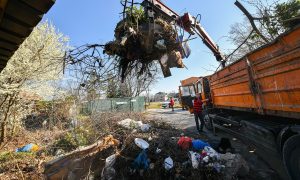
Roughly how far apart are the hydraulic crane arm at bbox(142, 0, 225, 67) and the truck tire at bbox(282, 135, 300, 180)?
2.75 meters

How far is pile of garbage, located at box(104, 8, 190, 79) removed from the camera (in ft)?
13.2

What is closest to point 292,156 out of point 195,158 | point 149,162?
point 195,158

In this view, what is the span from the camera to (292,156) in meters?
4.13

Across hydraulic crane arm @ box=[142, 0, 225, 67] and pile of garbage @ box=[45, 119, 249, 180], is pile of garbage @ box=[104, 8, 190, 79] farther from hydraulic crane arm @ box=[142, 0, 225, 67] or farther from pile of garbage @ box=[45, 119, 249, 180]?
pile of garbage @ box=[45, 119, 249, 180]

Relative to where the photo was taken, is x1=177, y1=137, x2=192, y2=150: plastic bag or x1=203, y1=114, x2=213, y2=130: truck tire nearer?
x1=177, y1=137, x2=192, y2=150: plastic bag

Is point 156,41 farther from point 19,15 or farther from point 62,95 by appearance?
point 62,95

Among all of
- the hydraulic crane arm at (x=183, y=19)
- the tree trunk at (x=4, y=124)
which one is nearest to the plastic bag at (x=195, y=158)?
the hydraulic crane arm at (x=183, y=19)

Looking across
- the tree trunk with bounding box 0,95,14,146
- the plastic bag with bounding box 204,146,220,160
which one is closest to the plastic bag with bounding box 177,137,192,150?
the plastic bag with bounding box 204,146,220,160

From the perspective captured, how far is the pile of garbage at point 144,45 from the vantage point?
4016 millimetres

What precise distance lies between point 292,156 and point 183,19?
3.33 m

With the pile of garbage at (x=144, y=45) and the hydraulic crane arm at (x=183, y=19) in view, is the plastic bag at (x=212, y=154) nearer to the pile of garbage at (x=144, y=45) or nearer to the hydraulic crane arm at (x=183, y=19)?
the pile of garbage at (x=144, y=45)

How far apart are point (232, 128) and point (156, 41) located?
4.95 metres

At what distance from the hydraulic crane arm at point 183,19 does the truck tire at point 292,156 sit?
2.75 metres

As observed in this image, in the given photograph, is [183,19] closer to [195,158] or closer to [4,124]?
[195,158]
